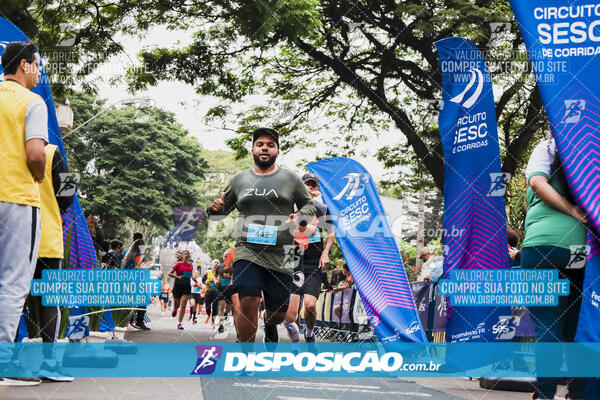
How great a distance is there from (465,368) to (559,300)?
2.66 metres

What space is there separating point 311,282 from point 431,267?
7.46ft

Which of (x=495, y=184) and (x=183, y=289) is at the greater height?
(x=495, y=184)

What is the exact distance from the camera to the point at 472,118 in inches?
291

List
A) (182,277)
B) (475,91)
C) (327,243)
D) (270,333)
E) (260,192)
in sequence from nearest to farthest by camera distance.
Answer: (260,192)
(270,333)
(475,91)
(327,243)
(182,277)

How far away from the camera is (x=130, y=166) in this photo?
4097cm

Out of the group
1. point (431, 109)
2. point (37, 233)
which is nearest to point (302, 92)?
point (431, 109)

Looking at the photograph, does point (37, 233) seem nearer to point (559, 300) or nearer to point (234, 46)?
point (559, 300)

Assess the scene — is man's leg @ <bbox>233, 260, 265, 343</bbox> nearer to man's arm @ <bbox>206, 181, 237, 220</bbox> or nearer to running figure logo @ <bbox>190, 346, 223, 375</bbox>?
man's arm @ <bbox>206, 181, 237, 220</bbox>

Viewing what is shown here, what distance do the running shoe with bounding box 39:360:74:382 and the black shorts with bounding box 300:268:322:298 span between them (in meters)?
3.85

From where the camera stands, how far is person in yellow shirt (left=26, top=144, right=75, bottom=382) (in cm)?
530

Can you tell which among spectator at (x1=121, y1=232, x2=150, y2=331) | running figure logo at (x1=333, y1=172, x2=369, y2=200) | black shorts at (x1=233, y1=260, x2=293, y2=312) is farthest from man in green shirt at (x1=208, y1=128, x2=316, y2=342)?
spectator at (x1=121, y1=232, x2=150, y2=331)

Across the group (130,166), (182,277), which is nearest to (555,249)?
(182,277)

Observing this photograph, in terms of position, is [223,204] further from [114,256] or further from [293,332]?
[114,256]

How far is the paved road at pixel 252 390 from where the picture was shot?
5.18 meters
